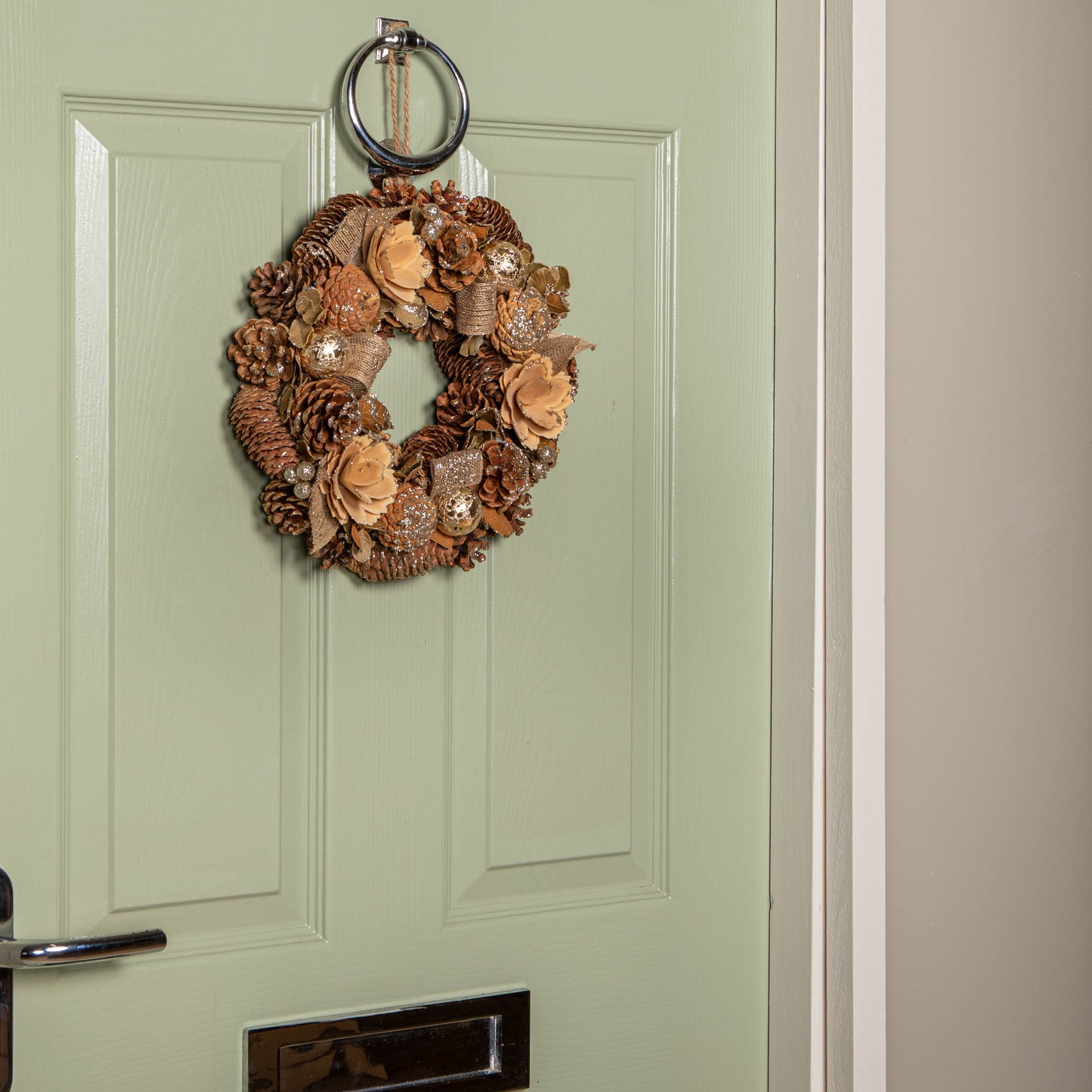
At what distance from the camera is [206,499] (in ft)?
2.58

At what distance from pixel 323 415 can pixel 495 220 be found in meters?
0.21

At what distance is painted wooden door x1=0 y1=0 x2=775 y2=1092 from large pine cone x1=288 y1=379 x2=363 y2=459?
0.25 feet

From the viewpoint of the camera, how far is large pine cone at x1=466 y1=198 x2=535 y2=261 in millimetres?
794

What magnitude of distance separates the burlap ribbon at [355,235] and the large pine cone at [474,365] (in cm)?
9

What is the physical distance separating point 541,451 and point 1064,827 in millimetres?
619

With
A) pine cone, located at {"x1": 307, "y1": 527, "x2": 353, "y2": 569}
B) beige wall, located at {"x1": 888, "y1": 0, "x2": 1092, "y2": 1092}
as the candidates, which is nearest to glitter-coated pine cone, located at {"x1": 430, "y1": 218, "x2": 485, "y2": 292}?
pine cone, located at {"x1": 307, "y1": 527, "x2": 353, "y2": 569}

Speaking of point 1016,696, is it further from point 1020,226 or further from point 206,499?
point 206,499

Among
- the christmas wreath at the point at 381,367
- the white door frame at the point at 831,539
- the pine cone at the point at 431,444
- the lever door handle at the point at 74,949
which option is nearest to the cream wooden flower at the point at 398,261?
the christmas wreath at the point at 381,367

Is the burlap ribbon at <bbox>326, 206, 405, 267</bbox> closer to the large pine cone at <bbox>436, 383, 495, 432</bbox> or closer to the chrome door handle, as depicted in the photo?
the large pine cone at <bbox>436, 383, 495, 432</bbox>

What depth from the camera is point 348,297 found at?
2.46ft

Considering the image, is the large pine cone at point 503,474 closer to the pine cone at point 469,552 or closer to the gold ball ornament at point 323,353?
the pine cone at point 469,552

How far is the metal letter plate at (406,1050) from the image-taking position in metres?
0.81

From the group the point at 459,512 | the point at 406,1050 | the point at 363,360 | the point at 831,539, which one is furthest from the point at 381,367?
the point at 406,1050

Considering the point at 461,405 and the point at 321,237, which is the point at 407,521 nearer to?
the point at 461,405
